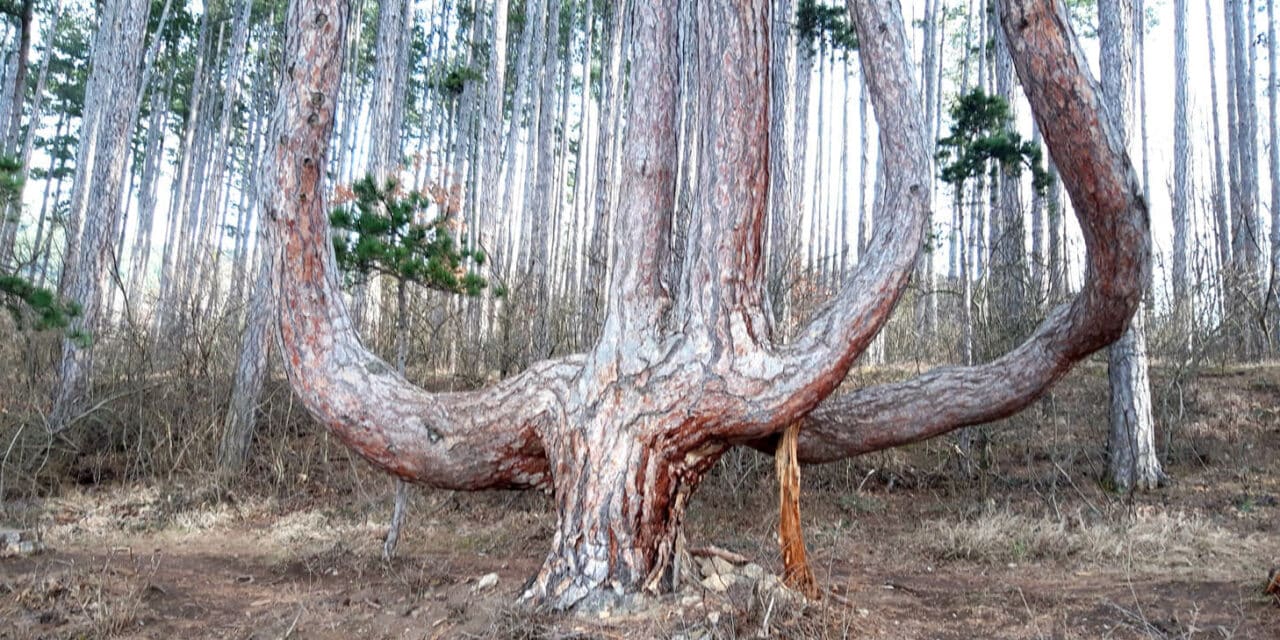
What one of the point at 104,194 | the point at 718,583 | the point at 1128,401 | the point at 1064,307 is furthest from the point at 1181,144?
the point at 104,194

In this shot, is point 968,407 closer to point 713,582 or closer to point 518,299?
point 713,582

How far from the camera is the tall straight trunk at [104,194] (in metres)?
8.24

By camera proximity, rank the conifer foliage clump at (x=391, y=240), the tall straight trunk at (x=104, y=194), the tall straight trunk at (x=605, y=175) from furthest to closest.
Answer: the tall straight trunk at (x=104, y=194) → the tall straight trunk at (x=605, y=175) → the conifer foliage clump at (x=391, y=240)

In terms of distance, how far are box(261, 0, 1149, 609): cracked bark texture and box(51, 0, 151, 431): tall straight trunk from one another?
5842 millimetres

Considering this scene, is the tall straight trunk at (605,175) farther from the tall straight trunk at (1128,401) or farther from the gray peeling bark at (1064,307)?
the tall straight trunk at (1128,401)

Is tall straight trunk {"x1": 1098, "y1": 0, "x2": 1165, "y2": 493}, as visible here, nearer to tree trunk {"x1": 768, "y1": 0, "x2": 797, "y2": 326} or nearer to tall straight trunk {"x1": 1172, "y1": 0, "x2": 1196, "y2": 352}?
tree trunk {"x1": 768, "y1": 0, "x2": 797, "y2": 326}

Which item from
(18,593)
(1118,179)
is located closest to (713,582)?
(1118,179)

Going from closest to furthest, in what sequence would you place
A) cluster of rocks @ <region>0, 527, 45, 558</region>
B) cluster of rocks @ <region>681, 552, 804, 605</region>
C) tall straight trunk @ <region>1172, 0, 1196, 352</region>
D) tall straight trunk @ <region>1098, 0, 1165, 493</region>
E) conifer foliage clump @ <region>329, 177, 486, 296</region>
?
cluster of rocks @ <region>681, 552, 804, 605</region> < cluster of rocks @ <region>0, 527, 45, 558</region> < conifer foliage clump @ <region>329, 177, 486, 296</region> < tall straight trunk @ <region>1098, 0, 1165, 493</region> < tall straight trunk @ <region>1172, 0, 1196, 352</region>

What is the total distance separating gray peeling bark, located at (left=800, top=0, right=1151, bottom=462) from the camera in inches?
126

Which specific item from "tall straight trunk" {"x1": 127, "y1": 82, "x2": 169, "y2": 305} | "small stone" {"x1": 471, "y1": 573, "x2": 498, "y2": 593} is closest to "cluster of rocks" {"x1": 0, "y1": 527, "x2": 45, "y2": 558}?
"small stone" {"x1": 471, "y1": 573, "x2": 498, "y2": 593}

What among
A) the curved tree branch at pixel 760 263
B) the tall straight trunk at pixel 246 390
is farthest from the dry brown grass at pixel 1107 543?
the tall straight trunk at pixel 246 390

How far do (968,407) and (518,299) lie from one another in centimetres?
486

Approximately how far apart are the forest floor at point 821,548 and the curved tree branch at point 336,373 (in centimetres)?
61


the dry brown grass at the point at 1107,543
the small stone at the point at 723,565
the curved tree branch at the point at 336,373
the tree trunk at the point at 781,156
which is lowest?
the dry brown grass at the point at 1107,543
